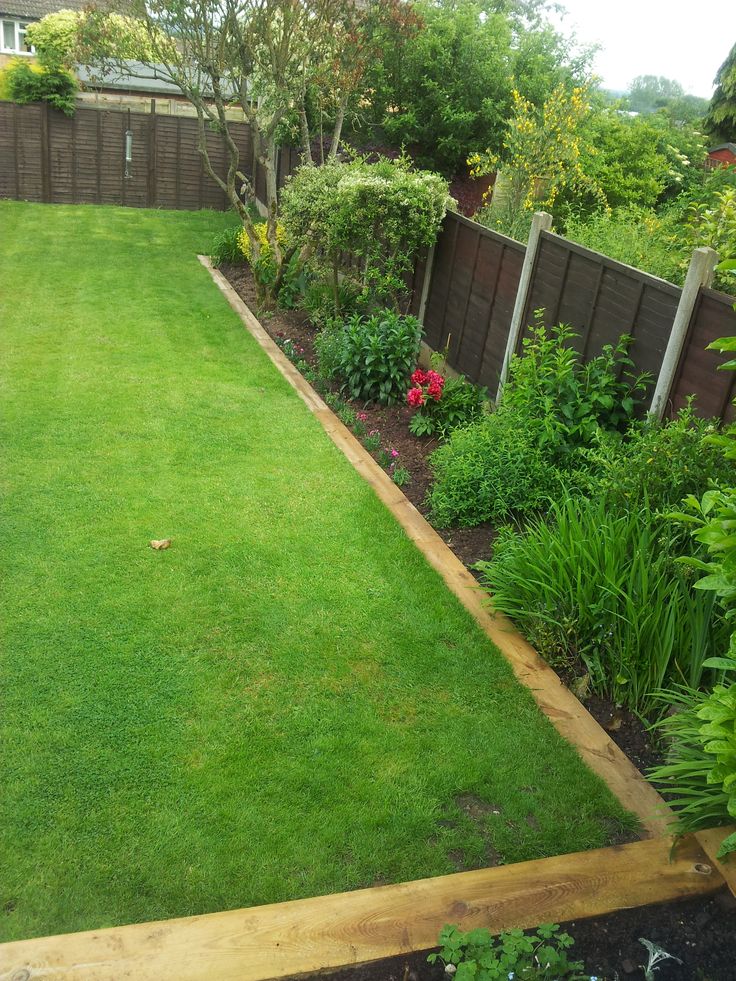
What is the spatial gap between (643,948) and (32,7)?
3365 centimetres

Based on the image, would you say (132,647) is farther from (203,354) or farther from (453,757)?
(203,354)

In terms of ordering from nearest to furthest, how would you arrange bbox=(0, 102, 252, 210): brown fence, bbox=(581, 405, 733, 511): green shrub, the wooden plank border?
the wooden plank border, bbox=(581, 405, 733, 511): green shrub, bbox=(0, 102, 252, 210): brown fence

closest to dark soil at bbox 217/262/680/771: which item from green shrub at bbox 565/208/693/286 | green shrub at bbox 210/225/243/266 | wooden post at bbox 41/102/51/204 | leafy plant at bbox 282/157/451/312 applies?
leafy plant at bbox 282/157/451/312

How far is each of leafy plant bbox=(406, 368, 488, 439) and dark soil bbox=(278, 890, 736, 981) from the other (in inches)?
184

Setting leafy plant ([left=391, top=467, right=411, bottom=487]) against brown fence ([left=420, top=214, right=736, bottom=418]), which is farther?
leafy plant ([left=391, top=467, right=411, bottom=487])

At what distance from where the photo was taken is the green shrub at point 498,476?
5.47 meters

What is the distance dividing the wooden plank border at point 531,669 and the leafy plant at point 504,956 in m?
0.94

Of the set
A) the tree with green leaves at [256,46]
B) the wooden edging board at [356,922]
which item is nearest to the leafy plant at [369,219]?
the tree with green leaves at [256,46]

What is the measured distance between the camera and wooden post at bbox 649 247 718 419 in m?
4.91

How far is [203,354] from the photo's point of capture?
894cm

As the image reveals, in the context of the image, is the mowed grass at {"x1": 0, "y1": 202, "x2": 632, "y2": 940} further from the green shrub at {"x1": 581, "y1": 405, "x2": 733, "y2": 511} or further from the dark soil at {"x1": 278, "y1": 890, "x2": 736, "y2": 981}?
the green shrub at {"x1": 581, "y1": 405, "x2": 733, "y2": 511}

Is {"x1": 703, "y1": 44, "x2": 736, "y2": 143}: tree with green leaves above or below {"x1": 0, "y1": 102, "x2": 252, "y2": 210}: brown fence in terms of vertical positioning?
above

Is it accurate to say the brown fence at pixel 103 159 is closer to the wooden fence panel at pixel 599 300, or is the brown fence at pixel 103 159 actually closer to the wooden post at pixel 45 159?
the wooden post at pixel 45 159

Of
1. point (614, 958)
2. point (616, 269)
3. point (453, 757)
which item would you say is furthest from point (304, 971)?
point (616, 269)
